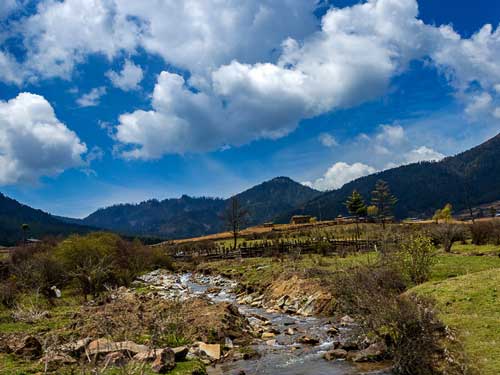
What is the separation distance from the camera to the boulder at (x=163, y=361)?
18.1m

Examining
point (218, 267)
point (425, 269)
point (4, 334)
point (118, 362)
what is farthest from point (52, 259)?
point (425, 269)

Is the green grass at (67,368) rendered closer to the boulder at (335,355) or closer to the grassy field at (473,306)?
the boulder at (335,355)

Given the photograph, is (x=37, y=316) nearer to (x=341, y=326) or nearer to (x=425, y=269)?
(x=341, y=326)

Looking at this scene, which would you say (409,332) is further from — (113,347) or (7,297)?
(7,297)

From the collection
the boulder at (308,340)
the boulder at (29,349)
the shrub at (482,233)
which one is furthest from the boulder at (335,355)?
the shrub at (482,233)

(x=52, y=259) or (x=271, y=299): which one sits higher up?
(x=52, y=259)

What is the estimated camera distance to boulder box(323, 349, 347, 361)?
21.3m

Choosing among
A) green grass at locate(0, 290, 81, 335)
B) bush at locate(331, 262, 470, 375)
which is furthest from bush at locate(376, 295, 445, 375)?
green grass at locate(0, 290, 81, 335)

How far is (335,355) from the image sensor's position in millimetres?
21547

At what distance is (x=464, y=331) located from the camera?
64.7 ft

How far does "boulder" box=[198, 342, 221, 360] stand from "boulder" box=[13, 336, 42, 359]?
8304 millimetres

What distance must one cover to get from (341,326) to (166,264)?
200ft

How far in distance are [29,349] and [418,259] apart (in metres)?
28.5

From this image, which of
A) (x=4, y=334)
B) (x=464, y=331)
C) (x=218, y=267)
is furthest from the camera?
(x=218, y=267)
